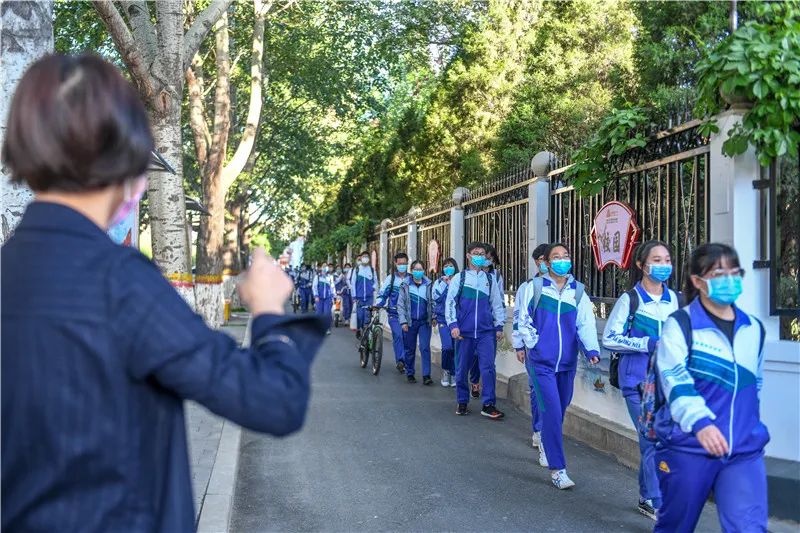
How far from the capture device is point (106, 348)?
169 cm

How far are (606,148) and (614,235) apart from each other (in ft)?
2.90

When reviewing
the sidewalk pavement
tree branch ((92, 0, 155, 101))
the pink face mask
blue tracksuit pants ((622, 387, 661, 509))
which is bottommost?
the sidewalk pavement

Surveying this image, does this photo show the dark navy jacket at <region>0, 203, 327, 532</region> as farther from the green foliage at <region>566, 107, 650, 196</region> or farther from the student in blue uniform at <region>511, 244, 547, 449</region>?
the green foliage at <region>566, 107, 650, 196</region>

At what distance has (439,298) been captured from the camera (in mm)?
13547

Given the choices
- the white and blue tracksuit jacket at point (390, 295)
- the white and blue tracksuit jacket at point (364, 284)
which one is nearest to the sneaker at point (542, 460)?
the white and blue tracksuit jacket at point (390, 295)

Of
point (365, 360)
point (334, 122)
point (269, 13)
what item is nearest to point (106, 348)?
point (365, 360)

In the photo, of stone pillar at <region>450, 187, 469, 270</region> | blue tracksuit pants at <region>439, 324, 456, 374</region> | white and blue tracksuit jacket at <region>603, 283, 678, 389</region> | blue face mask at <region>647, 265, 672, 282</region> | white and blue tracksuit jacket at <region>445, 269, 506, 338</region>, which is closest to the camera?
blue face mask at <region>647, 265, 672, 282</region>

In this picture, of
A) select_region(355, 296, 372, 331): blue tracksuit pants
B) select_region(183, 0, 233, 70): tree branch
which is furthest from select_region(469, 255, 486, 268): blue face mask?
select_region(355, 296, 372, 331): blue tracksuit pants

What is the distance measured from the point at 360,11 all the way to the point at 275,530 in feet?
69.4

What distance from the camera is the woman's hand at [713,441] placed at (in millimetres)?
3898

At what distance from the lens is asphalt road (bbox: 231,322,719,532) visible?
606 centimetres

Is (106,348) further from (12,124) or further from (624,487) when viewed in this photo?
(624,487)

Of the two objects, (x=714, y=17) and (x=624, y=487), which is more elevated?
(x=714, y=17)

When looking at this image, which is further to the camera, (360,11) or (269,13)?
(360,11)
